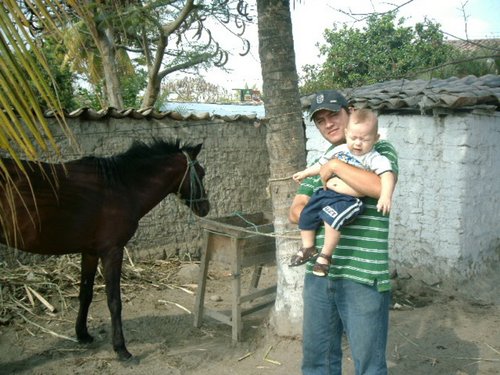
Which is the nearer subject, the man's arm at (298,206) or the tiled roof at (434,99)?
the man's arm at (298,206)

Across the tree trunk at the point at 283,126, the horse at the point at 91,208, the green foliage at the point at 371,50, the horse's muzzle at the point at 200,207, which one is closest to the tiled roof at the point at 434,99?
the tree trunk at the point at 283,126

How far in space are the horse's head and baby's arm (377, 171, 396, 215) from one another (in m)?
2.88

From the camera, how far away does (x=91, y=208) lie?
4.14 metres

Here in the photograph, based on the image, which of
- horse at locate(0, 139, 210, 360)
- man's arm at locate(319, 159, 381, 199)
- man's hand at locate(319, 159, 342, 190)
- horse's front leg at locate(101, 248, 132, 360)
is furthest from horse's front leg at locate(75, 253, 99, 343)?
man's arm at locate(319, 159, 381, 199)

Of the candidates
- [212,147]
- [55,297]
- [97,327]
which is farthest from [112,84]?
[97,327]

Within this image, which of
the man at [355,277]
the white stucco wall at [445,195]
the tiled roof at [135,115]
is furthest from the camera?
the tiled roof at [135,115]

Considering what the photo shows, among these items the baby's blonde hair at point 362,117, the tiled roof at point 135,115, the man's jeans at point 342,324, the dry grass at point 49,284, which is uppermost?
the tiled roof at point 135,115

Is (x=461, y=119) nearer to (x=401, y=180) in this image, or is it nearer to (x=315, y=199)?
(x=401, y=180)

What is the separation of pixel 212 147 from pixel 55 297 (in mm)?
3190

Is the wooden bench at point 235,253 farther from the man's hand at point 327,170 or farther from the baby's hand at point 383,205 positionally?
the baby's hand at point 383,205

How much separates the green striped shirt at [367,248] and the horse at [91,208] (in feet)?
7.89

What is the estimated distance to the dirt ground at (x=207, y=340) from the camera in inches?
155

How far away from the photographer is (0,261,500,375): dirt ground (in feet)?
12.9

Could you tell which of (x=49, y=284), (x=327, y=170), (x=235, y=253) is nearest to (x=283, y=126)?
(x=235, y=253)
